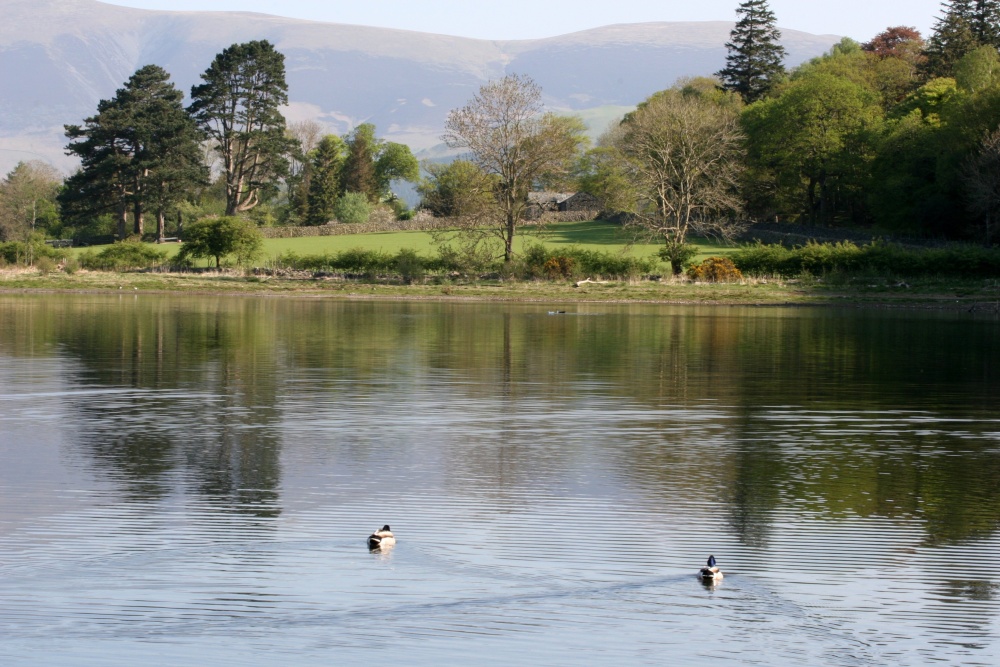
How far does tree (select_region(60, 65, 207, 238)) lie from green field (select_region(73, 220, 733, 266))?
21.4 feet

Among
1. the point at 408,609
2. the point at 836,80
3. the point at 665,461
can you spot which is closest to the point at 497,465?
the point at 665,461

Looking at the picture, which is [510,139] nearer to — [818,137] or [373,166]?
[818,137]

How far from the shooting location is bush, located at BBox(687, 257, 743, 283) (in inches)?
2618

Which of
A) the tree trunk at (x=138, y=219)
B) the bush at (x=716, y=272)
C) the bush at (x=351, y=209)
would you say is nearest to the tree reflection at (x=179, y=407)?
the bush at (x=716, y=272)

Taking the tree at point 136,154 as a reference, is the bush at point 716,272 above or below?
below

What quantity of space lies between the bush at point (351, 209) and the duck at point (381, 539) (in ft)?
368

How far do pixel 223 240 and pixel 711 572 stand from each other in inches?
2654

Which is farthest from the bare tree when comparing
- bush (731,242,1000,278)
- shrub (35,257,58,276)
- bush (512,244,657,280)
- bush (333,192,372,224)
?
bush (333,192,372,224)

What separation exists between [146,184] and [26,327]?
222ft

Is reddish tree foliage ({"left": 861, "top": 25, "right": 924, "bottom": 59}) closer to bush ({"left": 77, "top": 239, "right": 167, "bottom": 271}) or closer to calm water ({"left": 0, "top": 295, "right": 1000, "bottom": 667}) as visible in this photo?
bush ({"left": 77, "top": 239, "right": 167, "bottom": 271})

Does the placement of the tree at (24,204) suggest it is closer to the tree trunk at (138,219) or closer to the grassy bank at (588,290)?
the tree trunk at (138,219)

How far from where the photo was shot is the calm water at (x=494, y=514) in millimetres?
9672

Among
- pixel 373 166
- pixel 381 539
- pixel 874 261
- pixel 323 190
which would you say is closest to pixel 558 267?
pixel 874 261

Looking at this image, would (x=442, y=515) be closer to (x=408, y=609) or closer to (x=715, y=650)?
(x=408, y=609)
